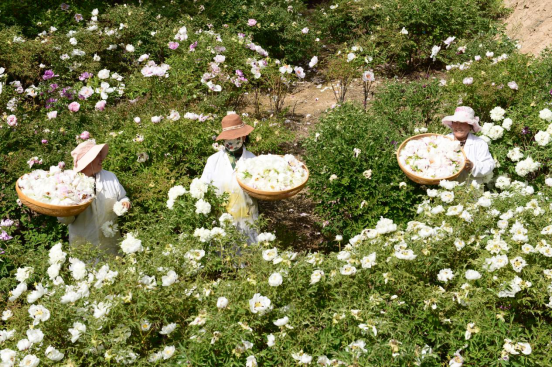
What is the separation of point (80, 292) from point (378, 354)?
1.70 metres

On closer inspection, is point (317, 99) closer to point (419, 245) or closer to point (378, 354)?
point (419, 245)

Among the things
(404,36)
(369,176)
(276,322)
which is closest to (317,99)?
(404,36)

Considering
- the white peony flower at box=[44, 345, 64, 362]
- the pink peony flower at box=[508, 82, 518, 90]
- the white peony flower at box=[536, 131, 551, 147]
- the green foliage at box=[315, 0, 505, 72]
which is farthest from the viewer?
the green foliage at box=[315, 0, 505, 72]

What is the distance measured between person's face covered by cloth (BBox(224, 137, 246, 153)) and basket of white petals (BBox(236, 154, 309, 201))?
0.13 metres

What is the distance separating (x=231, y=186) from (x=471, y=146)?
6.82 feet

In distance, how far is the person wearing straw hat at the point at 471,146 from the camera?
423 cm

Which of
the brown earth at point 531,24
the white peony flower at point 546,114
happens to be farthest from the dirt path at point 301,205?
the brown earth at point 531,24

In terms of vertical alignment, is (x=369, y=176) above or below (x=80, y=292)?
below

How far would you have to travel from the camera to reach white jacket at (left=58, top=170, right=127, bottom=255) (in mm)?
4090

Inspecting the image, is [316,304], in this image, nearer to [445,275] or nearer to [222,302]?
[222,302]

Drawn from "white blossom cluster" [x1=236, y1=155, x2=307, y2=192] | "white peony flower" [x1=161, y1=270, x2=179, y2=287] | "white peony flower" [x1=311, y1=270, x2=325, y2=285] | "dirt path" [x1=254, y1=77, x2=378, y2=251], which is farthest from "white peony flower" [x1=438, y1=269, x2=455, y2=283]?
"white peony flower" [x1=161, y1=270, x2=179, y2=287]

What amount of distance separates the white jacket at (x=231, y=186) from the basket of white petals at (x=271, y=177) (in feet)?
0.45

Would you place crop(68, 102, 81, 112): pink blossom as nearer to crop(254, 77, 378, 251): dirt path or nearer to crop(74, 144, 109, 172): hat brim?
crop(74, 144, 109, 172): hat brim

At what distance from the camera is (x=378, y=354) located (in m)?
2.62
